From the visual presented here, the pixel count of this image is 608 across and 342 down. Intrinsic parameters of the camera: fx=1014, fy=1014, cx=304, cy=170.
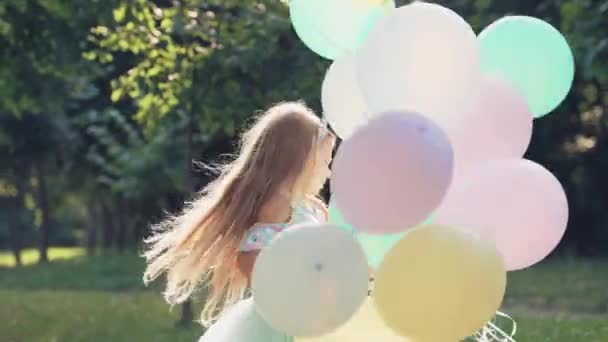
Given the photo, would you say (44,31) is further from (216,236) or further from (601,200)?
(601,200)

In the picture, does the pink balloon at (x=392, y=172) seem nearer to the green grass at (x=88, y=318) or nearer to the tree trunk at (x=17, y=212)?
the green grass at (x=88, y=318)

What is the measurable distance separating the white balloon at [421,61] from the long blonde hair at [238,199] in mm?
327

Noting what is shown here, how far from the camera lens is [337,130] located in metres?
3.94

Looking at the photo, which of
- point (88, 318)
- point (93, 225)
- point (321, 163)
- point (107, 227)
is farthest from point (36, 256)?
point (321, 163)

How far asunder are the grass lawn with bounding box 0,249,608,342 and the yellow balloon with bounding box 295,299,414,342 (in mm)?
4304

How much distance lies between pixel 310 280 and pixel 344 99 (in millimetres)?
928

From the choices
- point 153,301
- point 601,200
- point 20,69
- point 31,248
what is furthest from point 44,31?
point 31,248

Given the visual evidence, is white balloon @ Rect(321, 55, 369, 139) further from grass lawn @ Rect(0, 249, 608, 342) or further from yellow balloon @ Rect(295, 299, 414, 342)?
grass lawn @ Rect(0, 249, 608, 342)

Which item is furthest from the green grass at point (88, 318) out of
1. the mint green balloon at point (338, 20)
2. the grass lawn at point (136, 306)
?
the mint green balloon at point (338, 20)

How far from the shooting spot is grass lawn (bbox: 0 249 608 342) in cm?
843

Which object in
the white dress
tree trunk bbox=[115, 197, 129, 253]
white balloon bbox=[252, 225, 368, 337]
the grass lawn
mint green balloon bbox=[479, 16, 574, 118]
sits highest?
mint green balloon bbox=[479, 16, 574, 118]

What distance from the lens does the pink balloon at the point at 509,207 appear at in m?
3.46

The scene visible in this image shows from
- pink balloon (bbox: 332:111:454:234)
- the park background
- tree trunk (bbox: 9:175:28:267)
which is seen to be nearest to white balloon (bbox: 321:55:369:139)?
pink balloon (bbox: 332:111:454:234)

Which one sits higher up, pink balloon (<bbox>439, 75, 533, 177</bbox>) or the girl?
pink balloon (<bbox>439, 75, 533, 177</bbox>)
